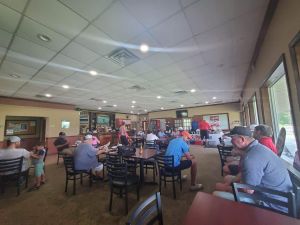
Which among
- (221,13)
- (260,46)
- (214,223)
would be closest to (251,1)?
(221,13)

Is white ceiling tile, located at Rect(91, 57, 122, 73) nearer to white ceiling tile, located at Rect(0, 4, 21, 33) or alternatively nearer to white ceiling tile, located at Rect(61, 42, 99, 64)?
white ceiling tile, located at Rect(61, 42, 99, 64)

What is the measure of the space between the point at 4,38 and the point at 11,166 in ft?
8.49

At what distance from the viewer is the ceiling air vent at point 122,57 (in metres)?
2.91

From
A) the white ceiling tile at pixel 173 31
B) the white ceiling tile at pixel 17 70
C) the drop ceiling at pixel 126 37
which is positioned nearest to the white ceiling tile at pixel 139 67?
the drop ceiling at pixel 126 37

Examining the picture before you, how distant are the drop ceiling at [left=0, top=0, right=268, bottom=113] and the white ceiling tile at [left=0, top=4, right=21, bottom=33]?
1 centimetres

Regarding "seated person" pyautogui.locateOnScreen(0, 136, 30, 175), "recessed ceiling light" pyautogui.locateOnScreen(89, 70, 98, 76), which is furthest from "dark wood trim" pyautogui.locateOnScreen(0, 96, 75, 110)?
"recessed ceiling light" pyautogui.locateOnScreen(89, 70, 98, 76)

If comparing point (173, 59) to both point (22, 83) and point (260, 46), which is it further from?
point (22, 83)

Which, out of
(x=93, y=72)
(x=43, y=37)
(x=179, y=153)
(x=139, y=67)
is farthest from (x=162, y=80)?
(x=43, y=37)

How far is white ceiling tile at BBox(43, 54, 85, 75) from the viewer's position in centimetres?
315

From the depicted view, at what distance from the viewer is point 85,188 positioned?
342 cm

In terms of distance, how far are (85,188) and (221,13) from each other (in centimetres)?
431

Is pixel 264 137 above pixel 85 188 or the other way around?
above

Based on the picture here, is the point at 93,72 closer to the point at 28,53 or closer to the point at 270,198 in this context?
the point at 28,53

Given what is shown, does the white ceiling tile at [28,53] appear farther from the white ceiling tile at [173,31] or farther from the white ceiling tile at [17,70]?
the white ceiling tile at [173,31]
